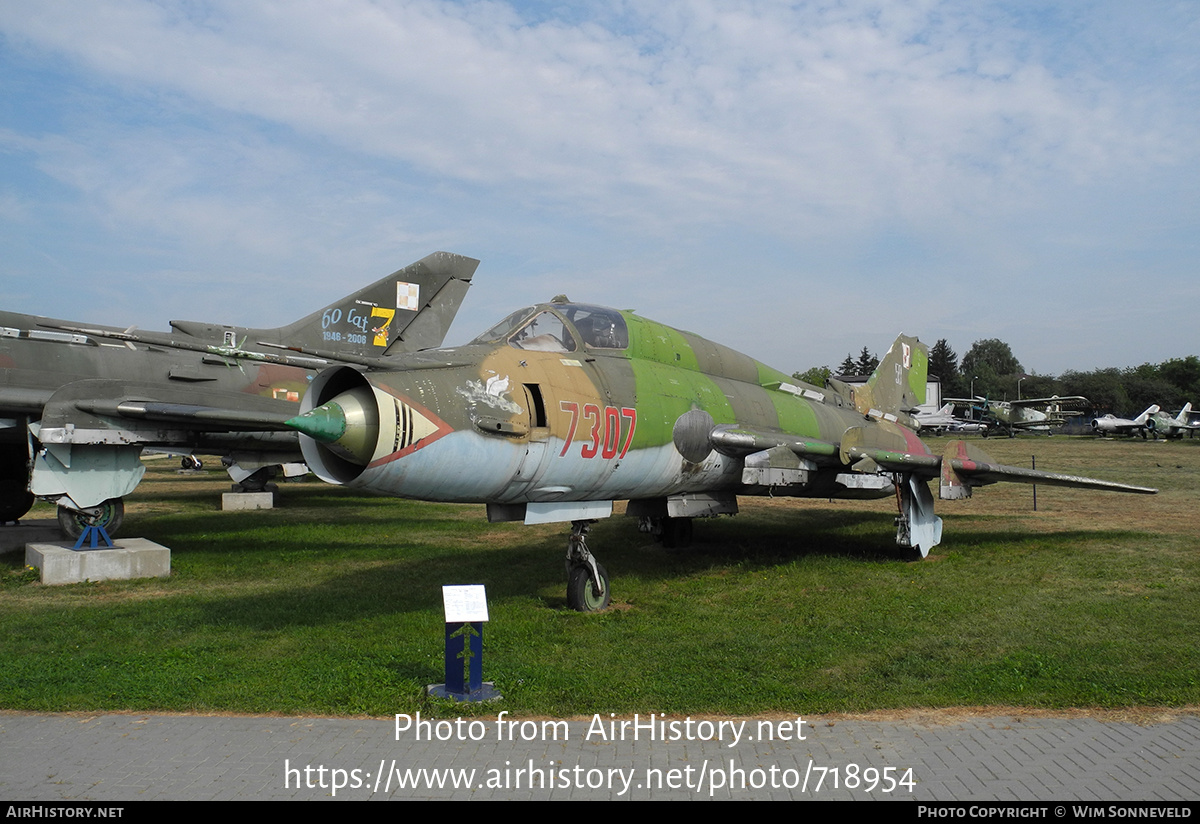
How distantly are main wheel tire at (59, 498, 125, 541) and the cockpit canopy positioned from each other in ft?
24.1

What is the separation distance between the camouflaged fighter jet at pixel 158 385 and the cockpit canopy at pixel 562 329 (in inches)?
64.4

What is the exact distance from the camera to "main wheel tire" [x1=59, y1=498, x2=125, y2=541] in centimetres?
1129

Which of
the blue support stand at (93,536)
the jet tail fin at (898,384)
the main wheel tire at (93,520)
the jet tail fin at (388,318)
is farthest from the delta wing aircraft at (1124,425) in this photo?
the blue support stand at (93,536)

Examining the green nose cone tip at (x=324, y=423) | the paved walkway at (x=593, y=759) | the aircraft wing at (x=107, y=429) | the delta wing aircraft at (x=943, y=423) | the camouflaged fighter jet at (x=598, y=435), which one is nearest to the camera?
the paved walkway at (x=593, y=759)

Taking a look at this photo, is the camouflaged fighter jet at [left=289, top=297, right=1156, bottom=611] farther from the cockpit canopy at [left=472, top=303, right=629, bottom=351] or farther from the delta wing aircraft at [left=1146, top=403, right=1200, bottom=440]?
the delta wing aircraft at [left=1146, top=403, right=1200, bottom=440]

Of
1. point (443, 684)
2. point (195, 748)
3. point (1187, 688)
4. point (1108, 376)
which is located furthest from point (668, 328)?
point (1108, 376)

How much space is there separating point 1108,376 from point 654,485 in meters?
129

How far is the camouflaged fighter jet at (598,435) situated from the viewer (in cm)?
592

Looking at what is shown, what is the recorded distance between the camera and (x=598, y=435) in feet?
25.2

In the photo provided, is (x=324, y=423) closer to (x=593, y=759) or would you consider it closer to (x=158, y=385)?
(x=593, y=759)

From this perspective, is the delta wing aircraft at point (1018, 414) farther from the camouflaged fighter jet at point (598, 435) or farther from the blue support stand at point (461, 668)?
the blue support stand at point (461, 668)

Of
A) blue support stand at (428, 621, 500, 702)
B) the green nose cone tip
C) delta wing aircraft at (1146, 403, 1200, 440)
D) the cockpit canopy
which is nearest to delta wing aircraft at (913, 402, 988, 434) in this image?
delta wing aircraft at (1146, 403, 1200, 440)

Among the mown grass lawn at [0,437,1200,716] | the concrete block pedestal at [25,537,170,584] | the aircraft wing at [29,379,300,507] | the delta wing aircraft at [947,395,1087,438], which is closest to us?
the mown grass lawn at [0,437,1200,716]
